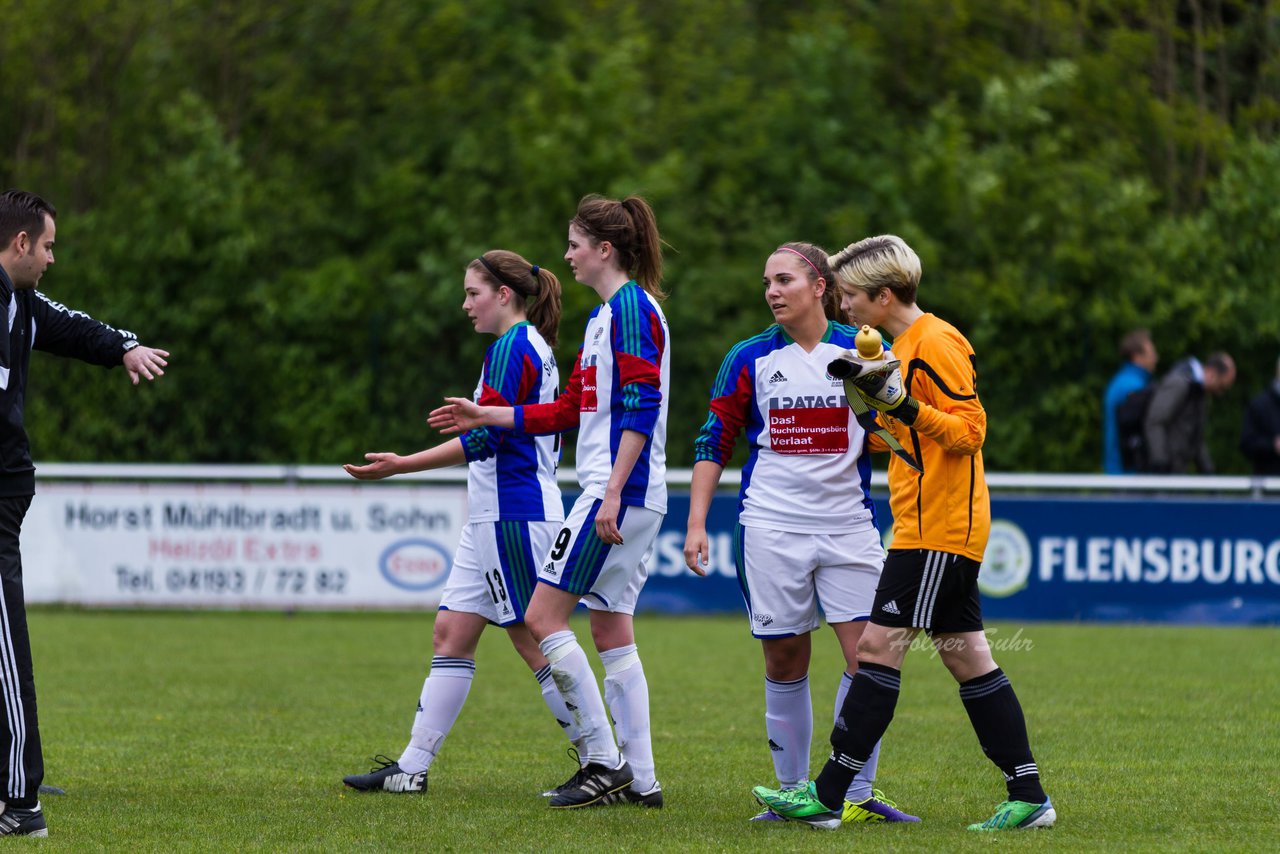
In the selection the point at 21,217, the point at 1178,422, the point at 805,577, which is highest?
the point at 21,217

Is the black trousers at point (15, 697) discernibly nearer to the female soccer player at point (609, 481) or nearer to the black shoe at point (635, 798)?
the female soccer player at point (609, 481)

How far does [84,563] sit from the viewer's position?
46.6 ft

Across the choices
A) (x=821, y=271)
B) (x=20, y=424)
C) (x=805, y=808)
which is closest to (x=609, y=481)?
(x=821, y=271)

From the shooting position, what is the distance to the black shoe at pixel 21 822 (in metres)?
5.50

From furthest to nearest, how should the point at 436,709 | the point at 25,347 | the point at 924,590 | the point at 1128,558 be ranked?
the point at 1128,558 < the point at 436,709 < the point at 25,347 < the point at 924,590

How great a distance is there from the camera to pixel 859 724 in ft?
18.2

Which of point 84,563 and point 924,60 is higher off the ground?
point 924,60

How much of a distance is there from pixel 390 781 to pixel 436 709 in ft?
1.06

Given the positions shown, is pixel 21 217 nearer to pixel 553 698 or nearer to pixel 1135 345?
A: pixel 553 698

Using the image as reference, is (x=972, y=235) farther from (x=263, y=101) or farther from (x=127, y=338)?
(x=127, y=338)

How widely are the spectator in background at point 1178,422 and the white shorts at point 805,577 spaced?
929 centimetres

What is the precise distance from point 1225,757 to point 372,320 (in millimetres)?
12166

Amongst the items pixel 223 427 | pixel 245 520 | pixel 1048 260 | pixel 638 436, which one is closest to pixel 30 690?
pixel 638 436

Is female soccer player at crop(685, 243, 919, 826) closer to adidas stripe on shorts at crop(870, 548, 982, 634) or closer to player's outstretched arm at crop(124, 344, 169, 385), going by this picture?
adidas stripe on shorts at crop(870, 548, 982, 634)
